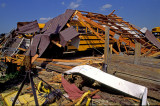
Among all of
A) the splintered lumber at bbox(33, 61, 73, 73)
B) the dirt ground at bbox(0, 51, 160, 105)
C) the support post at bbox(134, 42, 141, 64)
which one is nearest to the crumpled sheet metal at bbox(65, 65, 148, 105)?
the dirt ground at bbox(0, 51, 160, 105)

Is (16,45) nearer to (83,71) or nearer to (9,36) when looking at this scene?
(9,36)

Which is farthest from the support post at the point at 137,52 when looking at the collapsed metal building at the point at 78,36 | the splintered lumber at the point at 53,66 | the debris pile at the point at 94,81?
the splintered lumber at the point at 53,66

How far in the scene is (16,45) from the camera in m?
11.0

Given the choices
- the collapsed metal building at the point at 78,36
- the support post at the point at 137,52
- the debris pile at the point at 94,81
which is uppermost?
the collapsed metal building at the point at 78,36

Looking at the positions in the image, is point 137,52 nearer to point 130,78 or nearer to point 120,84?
point 130,78

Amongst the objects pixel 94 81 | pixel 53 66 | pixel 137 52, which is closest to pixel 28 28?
pixel 53 66

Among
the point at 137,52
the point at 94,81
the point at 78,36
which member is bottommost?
the point at 94,81

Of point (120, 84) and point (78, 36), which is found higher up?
point (78, 36)

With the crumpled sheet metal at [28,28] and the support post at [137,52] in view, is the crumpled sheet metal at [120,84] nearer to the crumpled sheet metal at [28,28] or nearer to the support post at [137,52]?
the support post at [137,52]

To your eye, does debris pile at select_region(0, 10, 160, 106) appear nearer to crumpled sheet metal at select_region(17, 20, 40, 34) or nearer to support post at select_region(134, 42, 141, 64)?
support post at select_region(134, 42, 141, 64)

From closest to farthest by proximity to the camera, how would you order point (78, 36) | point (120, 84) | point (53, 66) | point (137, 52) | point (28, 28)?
1. point (120, 84)
2. point (137, 52)
3. point (53, 66)
4. point (78, 36)
5. point (28, 28)

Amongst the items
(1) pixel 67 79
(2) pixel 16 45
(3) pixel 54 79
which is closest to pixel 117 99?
(1) pixel 67 79

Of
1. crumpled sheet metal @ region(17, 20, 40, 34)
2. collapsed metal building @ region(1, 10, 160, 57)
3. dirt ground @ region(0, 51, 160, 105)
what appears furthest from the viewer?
crumpled sheet metal @ region(17, 20, 40, 34)

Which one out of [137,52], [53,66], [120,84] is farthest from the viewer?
[53,66]
